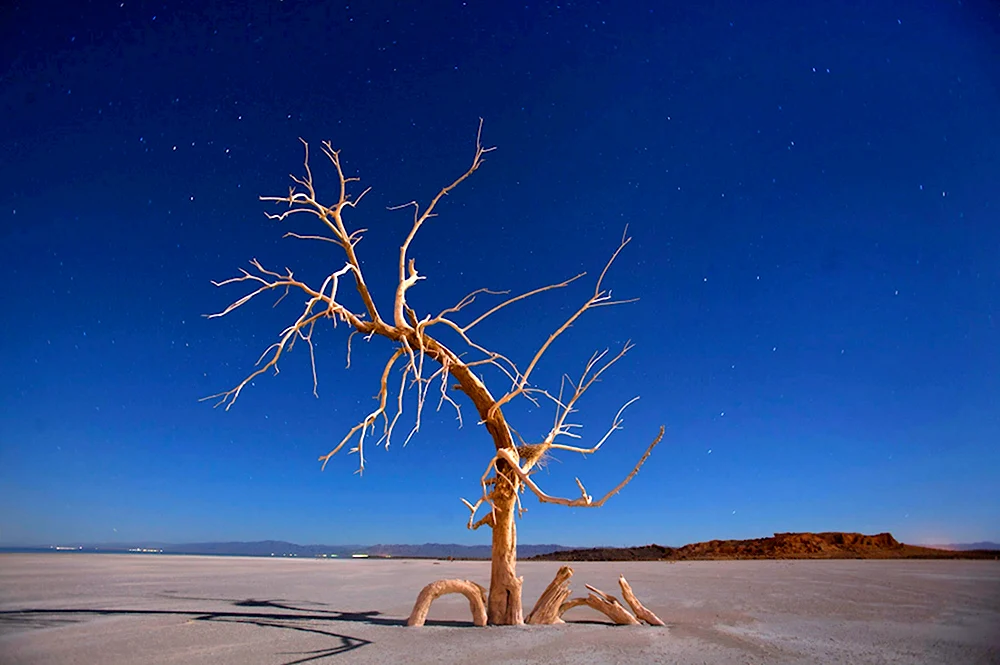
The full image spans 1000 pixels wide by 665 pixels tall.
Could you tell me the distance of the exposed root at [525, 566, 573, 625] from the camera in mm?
6996

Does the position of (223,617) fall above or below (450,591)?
below

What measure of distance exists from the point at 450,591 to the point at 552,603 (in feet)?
4.15

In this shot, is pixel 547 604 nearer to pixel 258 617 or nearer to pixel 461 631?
pixel 461 631

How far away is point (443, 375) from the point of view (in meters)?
6.93

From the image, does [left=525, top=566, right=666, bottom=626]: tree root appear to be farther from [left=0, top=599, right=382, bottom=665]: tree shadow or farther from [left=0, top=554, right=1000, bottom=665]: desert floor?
[left=0, top=599, right=382, bottom=665]: tree shadow

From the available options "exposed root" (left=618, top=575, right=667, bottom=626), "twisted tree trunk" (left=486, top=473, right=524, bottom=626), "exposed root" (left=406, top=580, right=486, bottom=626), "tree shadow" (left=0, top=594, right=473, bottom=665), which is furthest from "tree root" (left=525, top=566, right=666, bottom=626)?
"tree shadow" (left=0, top=594, right=473, bottom=665)

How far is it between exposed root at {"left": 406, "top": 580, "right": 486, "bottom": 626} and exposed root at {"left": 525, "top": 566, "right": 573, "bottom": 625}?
2.05 feet

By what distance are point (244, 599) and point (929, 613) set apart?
38.2ft

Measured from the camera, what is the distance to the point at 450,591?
23.0 feet

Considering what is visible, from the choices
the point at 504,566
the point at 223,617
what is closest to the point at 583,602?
the point at 504,566

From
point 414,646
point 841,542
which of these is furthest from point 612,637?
point 841,542

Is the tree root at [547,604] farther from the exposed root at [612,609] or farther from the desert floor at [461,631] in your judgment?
the desert floor at [461,631]

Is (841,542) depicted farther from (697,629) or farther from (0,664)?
(0,664)

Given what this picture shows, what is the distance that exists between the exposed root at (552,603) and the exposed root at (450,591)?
0.62 meters
